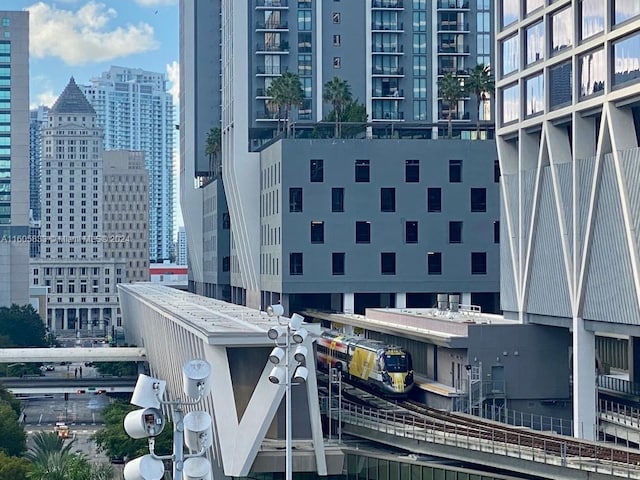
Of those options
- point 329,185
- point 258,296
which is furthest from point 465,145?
point 258,296

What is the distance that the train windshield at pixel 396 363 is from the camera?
61.6 meters

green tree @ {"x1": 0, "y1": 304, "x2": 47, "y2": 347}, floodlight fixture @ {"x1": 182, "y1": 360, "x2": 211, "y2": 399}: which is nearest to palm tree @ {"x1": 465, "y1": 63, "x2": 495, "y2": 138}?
green tree @ {"x1": 0, "y1": 304, "x2": 47, "y2": 347}

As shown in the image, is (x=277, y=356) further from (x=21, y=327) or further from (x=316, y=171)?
(x=21, y=327)

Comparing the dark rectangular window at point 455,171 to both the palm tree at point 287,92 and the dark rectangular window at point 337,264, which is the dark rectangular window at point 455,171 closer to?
the dark rectangular window at point 337,264

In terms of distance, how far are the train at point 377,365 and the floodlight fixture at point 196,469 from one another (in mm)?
45773

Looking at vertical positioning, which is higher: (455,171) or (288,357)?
(455,171)

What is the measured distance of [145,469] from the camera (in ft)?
51.3

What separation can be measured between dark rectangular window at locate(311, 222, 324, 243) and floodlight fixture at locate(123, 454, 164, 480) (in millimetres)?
73724

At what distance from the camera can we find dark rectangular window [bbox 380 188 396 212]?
3519 inches

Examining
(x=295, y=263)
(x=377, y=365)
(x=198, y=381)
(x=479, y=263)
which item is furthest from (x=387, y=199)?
(x=198, y=381)

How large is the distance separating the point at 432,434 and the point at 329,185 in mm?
42263

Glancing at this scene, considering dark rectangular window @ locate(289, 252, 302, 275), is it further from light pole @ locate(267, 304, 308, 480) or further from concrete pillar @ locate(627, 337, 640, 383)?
light pole @ locate(267, 304, 308, 480)

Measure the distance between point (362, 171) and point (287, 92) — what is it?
584 inches

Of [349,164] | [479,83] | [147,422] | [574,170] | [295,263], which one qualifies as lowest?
[147,422]
